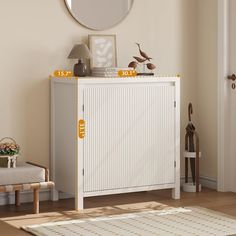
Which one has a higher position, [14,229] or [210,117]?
[210,117]

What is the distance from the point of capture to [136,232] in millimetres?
4449

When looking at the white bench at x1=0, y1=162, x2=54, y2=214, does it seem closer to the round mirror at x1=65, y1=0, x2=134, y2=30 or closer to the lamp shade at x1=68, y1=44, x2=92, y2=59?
the lamp shade at x1=68, y1=44, x2=92, y2=59

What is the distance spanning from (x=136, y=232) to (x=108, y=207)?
85 centimetres

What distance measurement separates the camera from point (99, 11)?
5605 mm

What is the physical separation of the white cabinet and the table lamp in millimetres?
170

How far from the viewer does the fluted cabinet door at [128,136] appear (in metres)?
5.18

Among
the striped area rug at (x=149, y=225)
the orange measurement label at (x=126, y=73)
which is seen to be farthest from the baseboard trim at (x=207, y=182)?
the orange measurement label at (x=126, y=73)

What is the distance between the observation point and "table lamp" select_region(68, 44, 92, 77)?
5.28 metres

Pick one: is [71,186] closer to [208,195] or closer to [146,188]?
[146,188]

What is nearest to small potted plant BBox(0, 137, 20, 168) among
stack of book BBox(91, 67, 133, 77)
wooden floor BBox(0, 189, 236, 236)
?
wooden floor BBox(0, 189, 236, 236)

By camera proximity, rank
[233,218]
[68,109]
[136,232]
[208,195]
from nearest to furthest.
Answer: [136,232]
[233,218]
[68,109]
[208,195]

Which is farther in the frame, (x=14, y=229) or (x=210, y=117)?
(x=210, y=117)

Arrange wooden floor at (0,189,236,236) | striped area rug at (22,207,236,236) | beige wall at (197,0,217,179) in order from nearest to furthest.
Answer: striped area rug at (22,207,236,236) → wooden floor at (0,189,236,236) → beige wall at (197,0,217,179)

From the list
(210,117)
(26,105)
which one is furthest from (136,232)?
(210,117)
